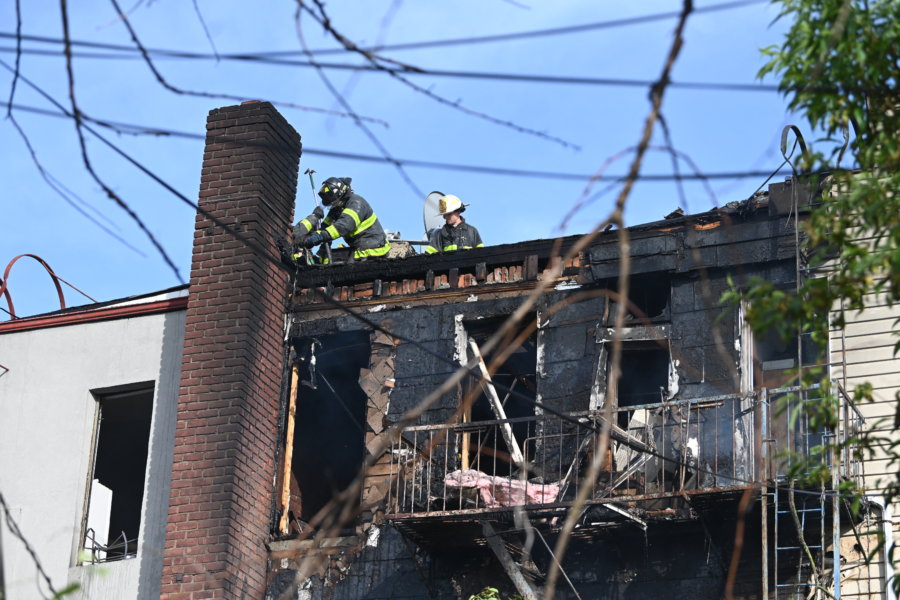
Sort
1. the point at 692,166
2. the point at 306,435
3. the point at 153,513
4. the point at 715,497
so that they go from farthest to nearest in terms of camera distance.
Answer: the point at 306,435, the point at 153,513, the point at 715,497, the point at 692,166

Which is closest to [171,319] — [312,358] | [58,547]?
[312,358]

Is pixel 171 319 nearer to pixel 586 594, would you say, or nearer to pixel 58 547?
pixel 58 547

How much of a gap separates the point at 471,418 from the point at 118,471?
5.19 metres

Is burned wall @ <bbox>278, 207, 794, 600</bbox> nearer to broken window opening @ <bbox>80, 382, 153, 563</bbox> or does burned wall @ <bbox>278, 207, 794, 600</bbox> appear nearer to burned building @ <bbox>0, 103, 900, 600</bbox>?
burned building @ <bbox>0, 103, 900, 600</bbox>

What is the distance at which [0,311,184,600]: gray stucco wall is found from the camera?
15727 mm

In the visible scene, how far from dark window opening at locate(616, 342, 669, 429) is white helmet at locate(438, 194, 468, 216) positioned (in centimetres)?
413

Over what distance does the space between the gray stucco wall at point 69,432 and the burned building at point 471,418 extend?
4cm

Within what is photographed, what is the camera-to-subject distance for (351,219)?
17578mm

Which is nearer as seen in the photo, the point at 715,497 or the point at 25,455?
the point at 715,497

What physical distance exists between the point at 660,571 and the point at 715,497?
44.3 inches

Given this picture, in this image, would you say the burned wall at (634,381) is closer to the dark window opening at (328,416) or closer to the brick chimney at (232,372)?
the dark window opening at (328,416)

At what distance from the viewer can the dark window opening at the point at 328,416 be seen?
653 inches

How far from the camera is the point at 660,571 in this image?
45.3 feet

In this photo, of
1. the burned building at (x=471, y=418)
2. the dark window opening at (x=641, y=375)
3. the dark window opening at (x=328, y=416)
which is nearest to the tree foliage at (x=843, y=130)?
Answer: the burned building at (x=471, y=418)
